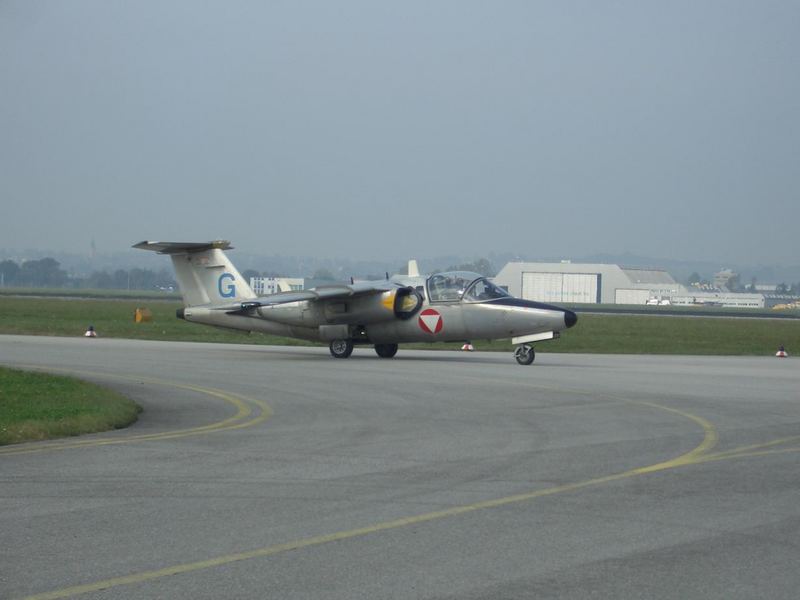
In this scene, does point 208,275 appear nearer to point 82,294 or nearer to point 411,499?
point 411,499

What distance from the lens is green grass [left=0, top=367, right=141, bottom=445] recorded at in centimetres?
1364

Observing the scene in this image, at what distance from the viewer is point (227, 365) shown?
26.2 meters

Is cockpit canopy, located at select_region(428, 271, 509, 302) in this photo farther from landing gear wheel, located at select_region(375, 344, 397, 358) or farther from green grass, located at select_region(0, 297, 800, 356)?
green grass, located at select_region(0, 297, 800, 356)

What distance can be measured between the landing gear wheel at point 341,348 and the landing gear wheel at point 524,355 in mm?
4715

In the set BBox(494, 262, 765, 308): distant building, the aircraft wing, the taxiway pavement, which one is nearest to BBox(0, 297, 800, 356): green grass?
the aircraft wing

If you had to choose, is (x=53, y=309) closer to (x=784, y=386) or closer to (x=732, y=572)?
(x=784, y=386)

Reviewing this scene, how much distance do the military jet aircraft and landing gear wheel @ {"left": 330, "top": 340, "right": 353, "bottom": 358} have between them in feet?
0.09

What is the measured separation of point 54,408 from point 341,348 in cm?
1535

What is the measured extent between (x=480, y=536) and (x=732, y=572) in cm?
183

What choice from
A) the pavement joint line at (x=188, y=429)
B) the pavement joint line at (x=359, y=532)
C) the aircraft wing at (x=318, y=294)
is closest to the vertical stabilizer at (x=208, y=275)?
the aircraft wing at (x=318, y=294)

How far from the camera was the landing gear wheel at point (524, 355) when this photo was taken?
28703 millimetres

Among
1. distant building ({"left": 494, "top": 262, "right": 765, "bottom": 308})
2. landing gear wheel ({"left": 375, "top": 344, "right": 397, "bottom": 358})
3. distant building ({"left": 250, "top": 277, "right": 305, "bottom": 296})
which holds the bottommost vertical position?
landing gear wheel ({"left": 375, "top": 344, "right": 397, "bottom": 358})

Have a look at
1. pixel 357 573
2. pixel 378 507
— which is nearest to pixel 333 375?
pixel 378 507

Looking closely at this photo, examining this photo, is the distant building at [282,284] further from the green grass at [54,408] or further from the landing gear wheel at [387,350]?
the green grass at [54,408]
